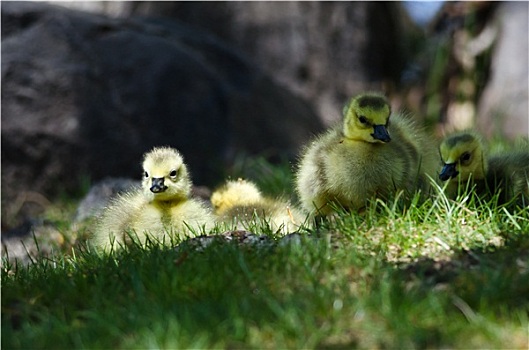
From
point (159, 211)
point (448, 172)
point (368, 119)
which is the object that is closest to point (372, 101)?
point (368, 119)

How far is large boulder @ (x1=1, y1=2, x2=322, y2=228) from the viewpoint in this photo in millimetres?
8656

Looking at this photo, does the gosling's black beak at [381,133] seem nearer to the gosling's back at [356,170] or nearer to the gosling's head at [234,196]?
the gosling's back at [356,170]

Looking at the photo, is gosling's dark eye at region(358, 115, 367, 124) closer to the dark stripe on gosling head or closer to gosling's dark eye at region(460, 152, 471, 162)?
the dark stripe on gosling head

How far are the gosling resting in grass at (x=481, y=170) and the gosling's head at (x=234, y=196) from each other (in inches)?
55.0

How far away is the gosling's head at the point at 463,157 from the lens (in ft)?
17.5

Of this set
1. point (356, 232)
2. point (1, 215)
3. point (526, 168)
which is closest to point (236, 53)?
point (1, 215)

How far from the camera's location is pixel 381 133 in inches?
194

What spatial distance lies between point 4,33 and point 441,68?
21.0 ft

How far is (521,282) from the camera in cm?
377

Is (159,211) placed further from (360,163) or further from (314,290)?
(314,290)

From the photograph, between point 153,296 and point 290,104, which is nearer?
point 153,296

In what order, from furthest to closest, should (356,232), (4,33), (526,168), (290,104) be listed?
(290,104), (4,33), (526,168), (356,232)

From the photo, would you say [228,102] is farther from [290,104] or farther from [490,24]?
[490,24]

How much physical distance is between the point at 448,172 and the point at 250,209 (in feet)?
4.32
